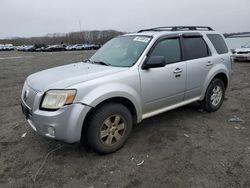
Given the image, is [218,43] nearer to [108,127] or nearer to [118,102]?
[118,102]

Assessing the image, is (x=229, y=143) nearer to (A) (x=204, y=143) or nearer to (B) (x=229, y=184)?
(A) (x=204, y=143)

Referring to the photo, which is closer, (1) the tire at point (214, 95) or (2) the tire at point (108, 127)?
(2) the tire at point (108, 127)

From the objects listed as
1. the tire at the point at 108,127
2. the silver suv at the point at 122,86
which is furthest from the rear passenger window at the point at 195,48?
the tire at the point at 108,127

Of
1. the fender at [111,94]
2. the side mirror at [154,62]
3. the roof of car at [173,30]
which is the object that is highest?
the roof of car at [173,30]

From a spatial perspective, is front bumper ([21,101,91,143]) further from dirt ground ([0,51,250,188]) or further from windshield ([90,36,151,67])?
windshield ([90,36,151,67])

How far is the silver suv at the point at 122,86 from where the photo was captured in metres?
3.18

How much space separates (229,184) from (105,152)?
1.70m

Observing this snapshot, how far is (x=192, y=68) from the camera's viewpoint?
461cm

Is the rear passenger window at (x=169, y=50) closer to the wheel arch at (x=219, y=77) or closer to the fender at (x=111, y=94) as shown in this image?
the fender at (x=111, y=94)

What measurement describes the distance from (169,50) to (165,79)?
1.97ft

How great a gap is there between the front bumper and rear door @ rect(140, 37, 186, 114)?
45.3 inches

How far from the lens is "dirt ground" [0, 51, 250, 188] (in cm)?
303

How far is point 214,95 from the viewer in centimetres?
536

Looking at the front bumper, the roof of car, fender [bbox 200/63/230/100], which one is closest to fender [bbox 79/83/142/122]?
the front bumper
